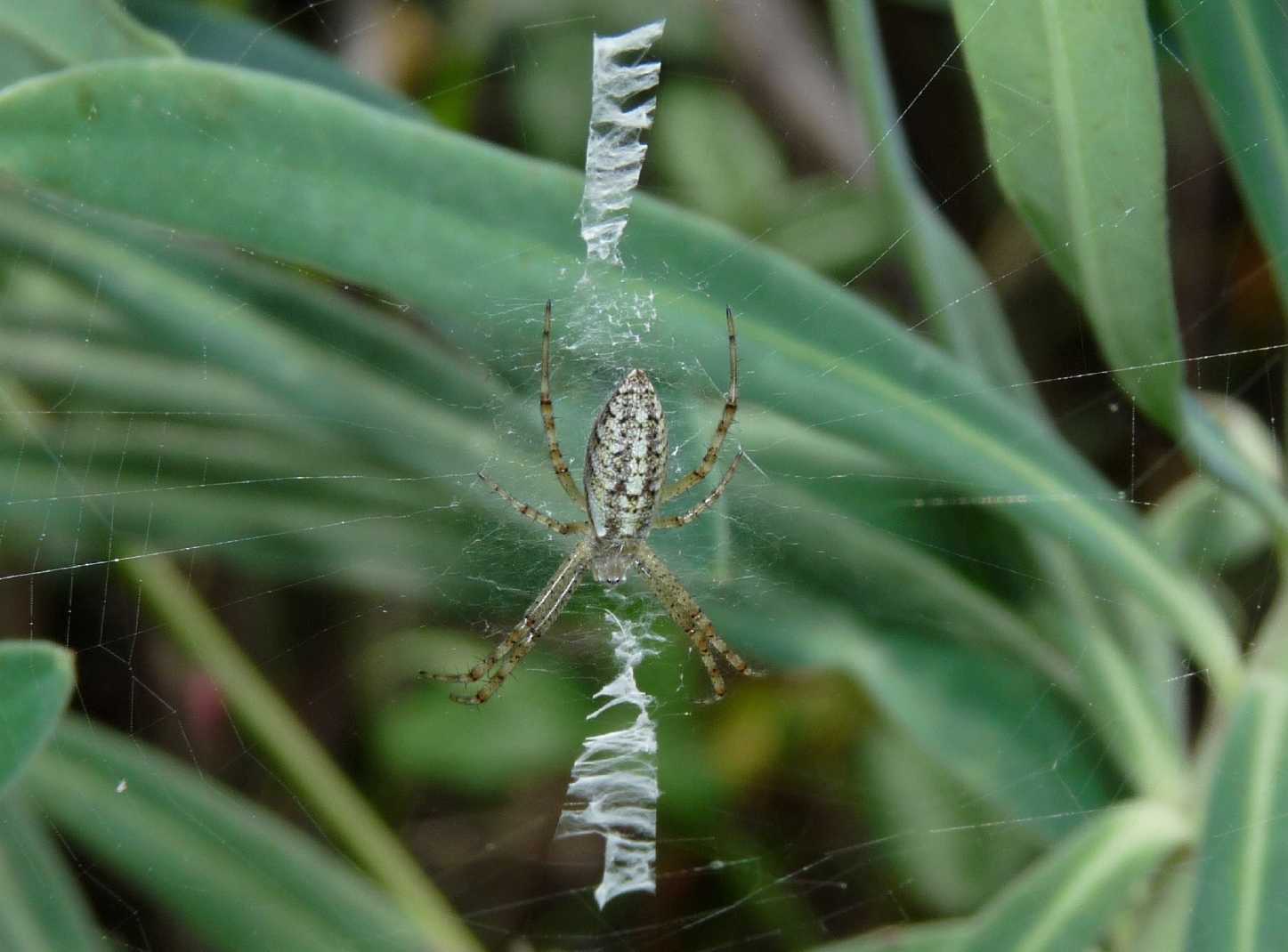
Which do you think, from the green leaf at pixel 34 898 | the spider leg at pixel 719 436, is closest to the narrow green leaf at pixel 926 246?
the spider leg at pixel 719 436

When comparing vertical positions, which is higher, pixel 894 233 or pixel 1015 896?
pixel 894 233

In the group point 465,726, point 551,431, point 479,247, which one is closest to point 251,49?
point 479,247

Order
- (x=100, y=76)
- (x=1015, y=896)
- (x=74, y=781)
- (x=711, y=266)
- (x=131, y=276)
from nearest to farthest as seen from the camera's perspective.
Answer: (x=100, y=76) < (x=711, y=266) < (x=1015, y=896) < (x=131, y=276) < (x=74, y=781)

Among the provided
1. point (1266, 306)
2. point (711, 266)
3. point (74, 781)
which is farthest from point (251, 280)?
point (1266, 306)

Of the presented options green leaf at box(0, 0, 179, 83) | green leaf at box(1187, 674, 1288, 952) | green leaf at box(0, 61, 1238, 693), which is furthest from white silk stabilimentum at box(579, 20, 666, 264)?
green leaf at box(1187, 674, 1288, 952)

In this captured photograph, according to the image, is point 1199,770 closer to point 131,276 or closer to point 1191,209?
point 1191,209
